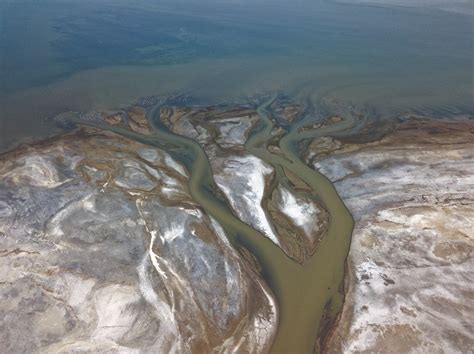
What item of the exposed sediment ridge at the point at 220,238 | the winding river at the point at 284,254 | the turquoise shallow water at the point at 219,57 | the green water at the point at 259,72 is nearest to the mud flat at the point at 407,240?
the exposed sediment ridge at the point at 220,238

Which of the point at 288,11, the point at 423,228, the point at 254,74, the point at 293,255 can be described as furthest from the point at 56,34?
the point at 423,228

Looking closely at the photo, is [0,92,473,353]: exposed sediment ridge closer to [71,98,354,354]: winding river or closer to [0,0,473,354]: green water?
[71,98,354,354]: winding river

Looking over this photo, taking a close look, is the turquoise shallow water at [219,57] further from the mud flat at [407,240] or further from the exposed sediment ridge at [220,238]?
the mud flat at [407,240]

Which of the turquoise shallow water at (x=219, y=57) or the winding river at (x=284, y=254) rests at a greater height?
Answer: the turquoise shallow water at (x=219, y=57)

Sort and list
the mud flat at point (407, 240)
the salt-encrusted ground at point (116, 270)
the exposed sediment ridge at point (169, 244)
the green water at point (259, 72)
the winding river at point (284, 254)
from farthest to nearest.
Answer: the green water at point (259, 72)
the winding river at point (284, 254)
the mud flat at point (407, 240)
the exposed sediment ridge at point (169, 244)
the salt-encrusted ground at point (116, 270)

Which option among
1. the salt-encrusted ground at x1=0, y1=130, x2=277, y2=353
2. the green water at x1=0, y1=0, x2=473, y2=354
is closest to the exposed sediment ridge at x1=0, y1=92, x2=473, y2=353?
the salt-encrusted ground at x1=0, y1=130, x2=277, y2=353

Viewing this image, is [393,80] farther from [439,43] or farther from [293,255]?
[293,255]
